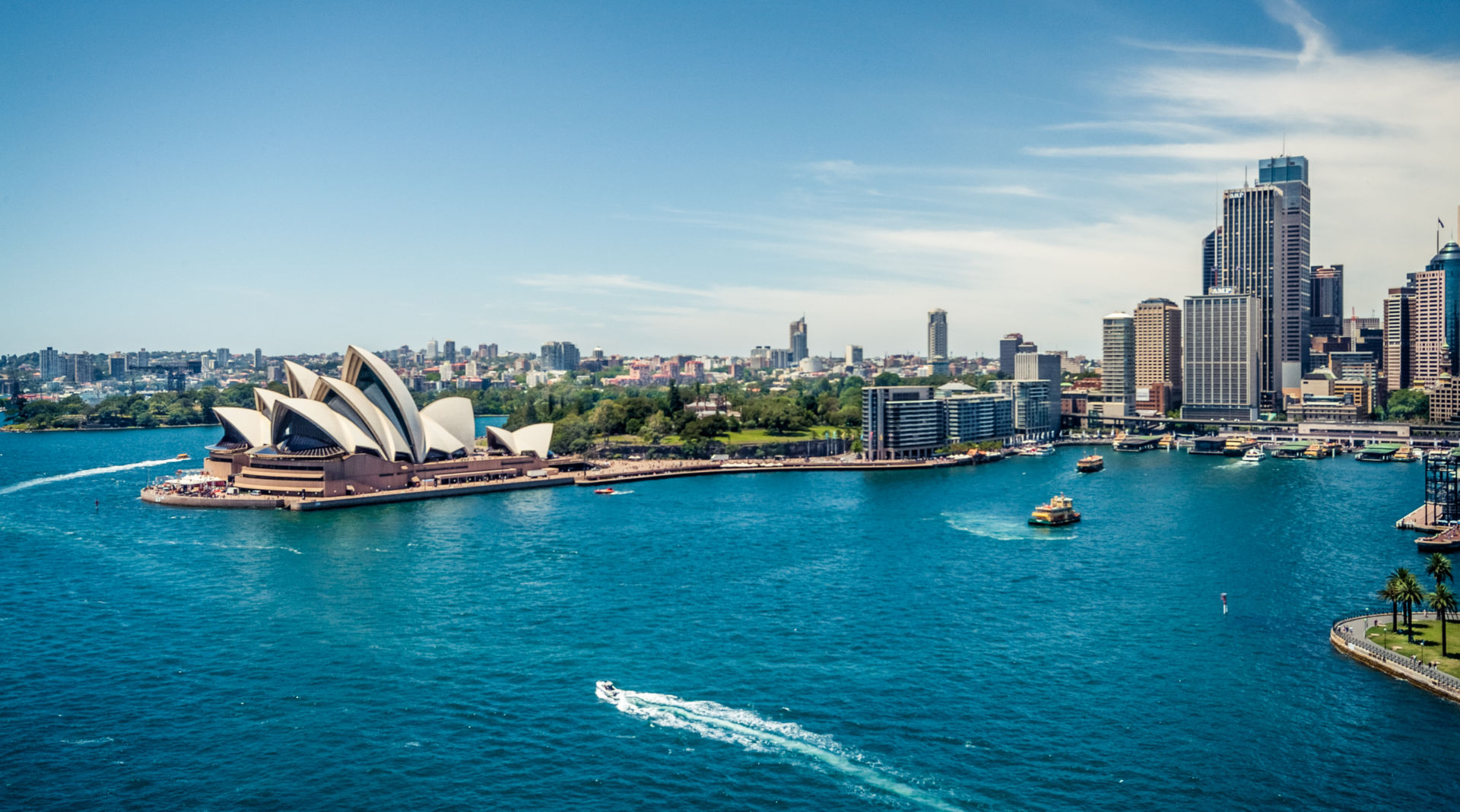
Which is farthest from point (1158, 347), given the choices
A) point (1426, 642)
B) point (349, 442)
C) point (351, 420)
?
point (1426, 642)

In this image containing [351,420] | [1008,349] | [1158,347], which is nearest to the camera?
[351,420]

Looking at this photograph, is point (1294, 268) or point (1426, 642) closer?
point (1426, 642)

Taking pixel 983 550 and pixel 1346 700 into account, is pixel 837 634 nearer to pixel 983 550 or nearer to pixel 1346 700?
pixel 1346 700

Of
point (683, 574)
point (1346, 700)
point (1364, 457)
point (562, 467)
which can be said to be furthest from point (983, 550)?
point (1364, 457)

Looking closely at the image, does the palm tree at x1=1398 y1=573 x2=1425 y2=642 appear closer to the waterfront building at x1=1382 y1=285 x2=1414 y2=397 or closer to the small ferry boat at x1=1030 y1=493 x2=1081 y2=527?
the small ferry boat at x1=1030 y1=493 x2=1081 y2=527

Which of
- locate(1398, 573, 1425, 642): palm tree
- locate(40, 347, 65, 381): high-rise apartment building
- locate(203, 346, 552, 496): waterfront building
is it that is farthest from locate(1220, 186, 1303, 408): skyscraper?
locate(40, 347, 65, 381): high-rise apartment building

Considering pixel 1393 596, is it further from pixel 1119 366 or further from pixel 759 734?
pixel 1119 366

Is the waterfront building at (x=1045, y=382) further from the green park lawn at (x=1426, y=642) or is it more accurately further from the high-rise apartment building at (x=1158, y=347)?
the green park lawn at (x=1426, y=642)
